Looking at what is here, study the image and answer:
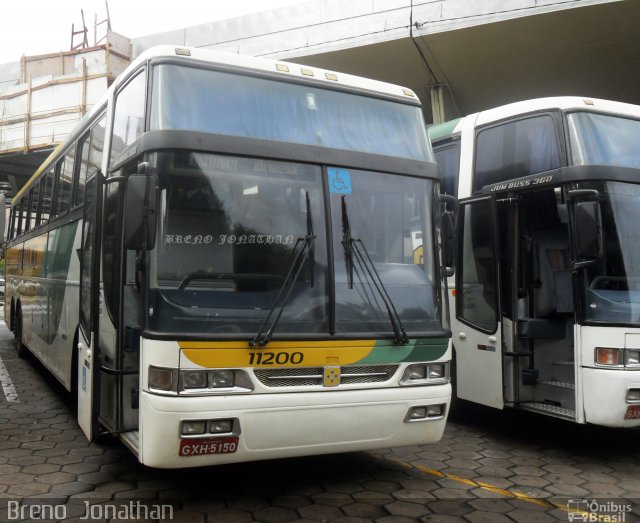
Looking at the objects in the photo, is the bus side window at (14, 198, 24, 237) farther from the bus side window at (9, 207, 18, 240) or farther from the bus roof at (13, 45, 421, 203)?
the bus roof at (13, 45, 421, 203)

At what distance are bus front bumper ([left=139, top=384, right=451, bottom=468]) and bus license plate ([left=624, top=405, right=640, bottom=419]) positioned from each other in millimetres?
1823

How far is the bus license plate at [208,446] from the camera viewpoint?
4258mm

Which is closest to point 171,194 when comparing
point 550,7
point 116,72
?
point 550,7

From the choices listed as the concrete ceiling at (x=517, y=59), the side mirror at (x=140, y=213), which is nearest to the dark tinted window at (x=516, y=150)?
the side mirror at (x=140, y=213)

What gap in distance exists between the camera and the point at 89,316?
5.35 metres

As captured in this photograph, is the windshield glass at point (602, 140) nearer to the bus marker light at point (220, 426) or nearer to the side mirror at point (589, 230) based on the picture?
the side mirror at point (589, 230)

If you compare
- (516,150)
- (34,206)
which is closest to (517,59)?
(516,150)

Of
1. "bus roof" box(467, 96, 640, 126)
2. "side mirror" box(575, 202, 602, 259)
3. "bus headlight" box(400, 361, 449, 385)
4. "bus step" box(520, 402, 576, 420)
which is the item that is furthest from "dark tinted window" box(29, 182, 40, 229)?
"side mirror" box(575, 202, 602, 259)

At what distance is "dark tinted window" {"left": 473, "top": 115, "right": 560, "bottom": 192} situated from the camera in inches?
258

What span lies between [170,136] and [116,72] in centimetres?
1790

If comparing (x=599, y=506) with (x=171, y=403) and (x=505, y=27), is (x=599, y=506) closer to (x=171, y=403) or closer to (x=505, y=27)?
(x=171, y=403)

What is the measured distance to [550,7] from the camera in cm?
1354

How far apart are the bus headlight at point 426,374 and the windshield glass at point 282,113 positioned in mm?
1649

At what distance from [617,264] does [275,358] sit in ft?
→ 11.1
